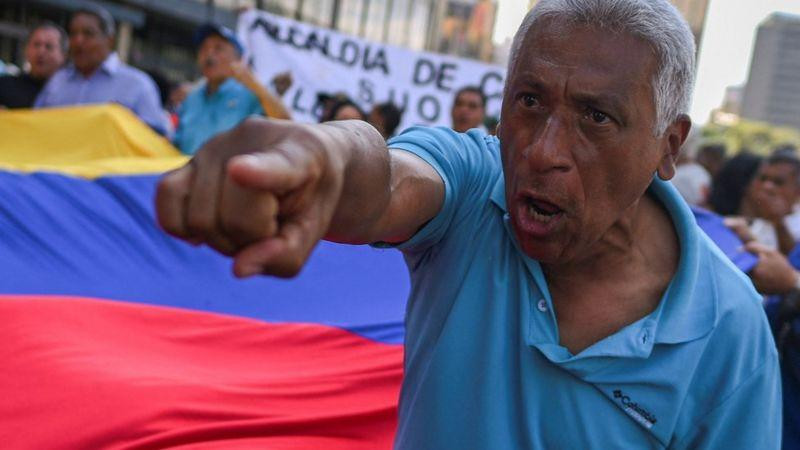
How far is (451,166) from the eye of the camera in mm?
1512

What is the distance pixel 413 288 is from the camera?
1.66 m

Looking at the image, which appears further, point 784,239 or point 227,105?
point 227,105

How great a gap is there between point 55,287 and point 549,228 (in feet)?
7.67

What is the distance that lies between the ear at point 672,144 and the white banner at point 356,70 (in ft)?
19.2

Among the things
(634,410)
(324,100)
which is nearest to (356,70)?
(324,100)

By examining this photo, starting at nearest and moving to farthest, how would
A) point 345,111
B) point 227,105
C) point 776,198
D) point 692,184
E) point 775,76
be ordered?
1. point 776,198
2. point 227,105
3. point 345,111
4. point 692,184
5. point 775,76

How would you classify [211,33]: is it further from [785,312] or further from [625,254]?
[625,254]

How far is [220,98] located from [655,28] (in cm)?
441

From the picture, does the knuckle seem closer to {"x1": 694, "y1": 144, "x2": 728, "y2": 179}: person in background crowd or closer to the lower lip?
the lower lip

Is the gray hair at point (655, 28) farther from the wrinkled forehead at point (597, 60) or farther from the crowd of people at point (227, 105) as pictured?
the crowd of people at point (227, 105)

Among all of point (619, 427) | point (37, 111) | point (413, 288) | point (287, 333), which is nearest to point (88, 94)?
point (37, 111)

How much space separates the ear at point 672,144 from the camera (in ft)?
5.17

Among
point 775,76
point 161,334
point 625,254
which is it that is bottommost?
point 161,334

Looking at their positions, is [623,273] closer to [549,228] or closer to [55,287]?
[549,228]
